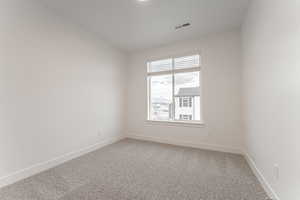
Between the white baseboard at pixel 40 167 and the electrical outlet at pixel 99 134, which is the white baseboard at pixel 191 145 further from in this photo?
the white baseboard at pixel 40 167

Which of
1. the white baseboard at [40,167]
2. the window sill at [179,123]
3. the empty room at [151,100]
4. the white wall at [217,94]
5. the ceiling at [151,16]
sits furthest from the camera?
the window sill at [179,123]

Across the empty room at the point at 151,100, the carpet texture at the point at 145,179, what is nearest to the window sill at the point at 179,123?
the empty room at the point at 151,100

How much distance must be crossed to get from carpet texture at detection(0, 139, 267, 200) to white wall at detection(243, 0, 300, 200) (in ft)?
1.40

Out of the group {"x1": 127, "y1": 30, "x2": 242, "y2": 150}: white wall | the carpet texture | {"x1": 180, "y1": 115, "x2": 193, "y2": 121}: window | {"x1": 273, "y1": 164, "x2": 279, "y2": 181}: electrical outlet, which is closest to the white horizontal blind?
{"x1": 127, "y1": 30, "x2": 242, "y2": 150}: white wall

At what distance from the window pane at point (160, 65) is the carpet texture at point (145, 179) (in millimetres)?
2303

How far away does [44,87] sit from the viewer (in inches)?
87.1

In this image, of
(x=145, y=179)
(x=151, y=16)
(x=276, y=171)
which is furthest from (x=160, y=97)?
(x=276, y=171)

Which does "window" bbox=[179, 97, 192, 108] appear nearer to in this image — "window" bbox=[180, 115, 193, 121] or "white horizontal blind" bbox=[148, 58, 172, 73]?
"window" bbox=[180, 115, 193, 121]

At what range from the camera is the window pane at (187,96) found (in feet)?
11.3

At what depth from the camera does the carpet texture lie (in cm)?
161

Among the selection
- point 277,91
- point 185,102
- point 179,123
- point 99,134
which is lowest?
point 99,134

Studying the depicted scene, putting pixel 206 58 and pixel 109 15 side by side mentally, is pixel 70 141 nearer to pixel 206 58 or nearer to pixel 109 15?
pixel 109 15

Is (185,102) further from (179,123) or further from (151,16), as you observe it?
(151,16)

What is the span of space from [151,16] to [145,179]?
111 inches
